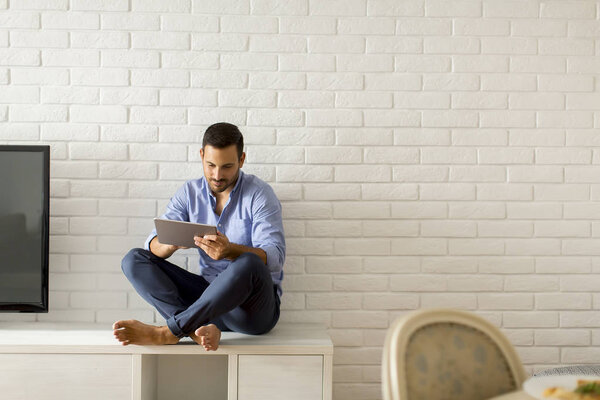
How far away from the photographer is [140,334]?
2361 millimetres

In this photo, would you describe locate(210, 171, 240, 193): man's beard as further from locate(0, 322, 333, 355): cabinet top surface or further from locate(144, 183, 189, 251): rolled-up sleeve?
locate(0, 322, 333, 355): cabinet top surface

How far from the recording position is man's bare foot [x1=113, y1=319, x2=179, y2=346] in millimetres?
2357

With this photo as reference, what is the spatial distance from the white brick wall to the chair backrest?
1.32m

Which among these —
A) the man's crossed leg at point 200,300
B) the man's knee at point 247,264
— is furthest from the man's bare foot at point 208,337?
the man's knee at point 247,264

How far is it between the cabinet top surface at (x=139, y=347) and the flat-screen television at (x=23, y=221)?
0.21 metres

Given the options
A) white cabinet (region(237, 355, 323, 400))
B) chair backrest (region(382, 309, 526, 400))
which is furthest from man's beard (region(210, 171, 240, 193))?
chair backrest (region(382, 309, 526, 400))

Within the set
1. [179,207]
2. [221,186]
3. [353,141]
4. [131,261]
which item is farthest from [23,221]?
[353,141]

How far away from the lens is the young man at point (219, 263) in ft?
7.75

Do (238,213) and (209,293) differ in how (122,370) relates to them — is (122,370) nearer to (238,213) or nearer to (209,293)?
(209,293)

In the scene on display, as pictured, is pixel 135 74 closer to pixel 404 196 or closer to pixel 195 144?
pixel 195 144

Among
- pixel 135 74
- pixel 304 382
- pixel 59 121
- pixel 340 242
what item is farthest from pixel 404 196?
pixel 59 121

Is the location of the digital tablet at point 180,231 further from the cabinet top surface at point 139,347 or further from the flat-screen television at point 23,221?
the flat-screen television at point 23,221

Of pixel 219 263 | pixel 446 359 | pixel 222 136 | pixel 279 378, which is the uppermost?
pixel 222 136

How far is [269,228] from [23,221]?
1.11m
